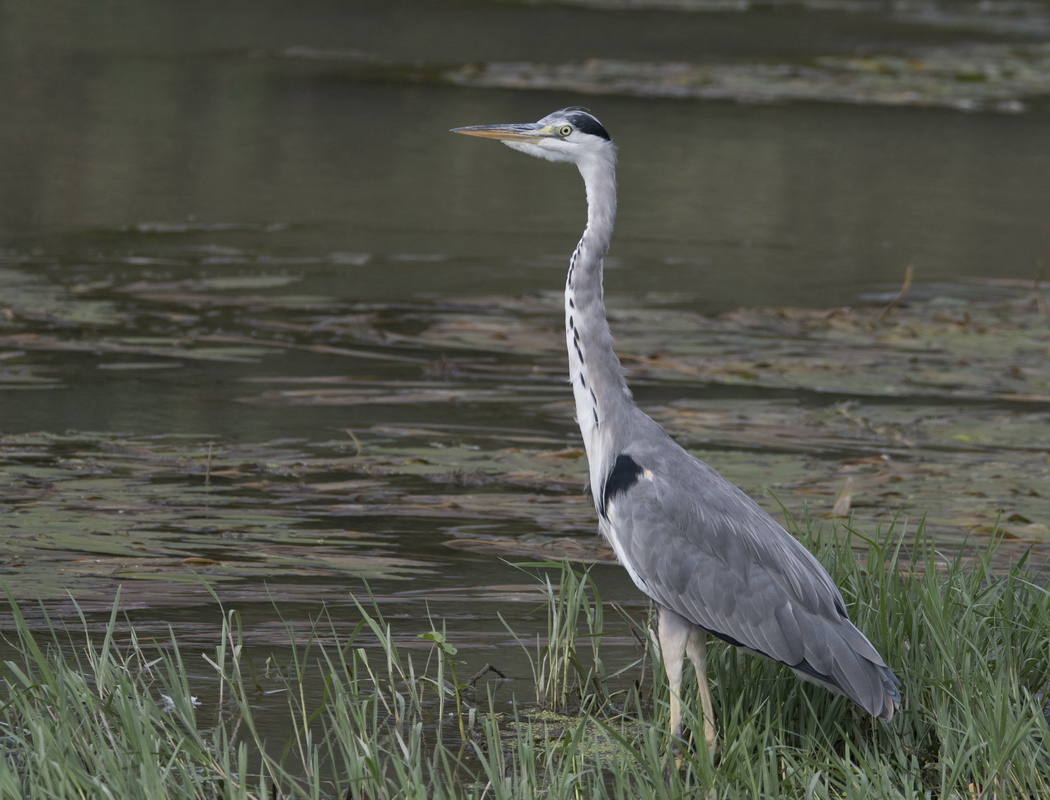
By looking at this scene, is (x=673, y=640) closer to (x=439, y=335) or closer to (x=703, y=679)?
(x=703, y=679)

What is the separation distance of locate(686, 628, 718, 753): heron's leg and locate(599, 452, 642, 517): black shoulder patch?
0.38 meters

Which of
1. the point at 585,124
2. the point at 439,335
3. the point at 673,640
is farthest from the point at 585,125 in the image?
the point at 439,335

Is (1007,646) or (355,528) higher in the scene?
(1007,646)

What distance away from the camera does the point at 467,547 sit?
17.6ft

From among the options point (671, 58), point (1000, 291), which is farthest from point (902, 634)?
point (671, 58)

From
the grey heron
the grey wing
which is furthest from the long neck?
the grey wing

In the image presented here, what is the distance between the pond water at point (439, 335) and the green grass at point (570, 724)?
1.41 ft

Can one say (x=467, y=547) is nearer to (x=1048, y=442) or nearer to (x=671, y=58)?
(x=1048, y=442)

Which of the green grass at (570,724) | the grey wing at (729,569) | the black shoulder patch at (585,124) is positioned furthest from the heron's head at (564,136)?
the green grass at (570,724)

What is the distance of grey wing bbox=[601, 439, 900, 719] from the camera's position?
3617mm

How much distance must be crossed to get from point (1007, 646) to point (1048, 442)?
2.96m

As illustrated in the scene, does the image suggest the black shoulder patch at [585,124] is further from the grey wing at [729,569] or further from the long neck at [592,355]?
the grey wing at [729,569]

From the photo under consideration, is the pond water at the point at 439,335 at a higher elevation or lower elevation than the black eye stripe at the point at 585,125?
lower

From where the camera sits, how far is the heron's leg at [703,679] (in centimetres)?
370
